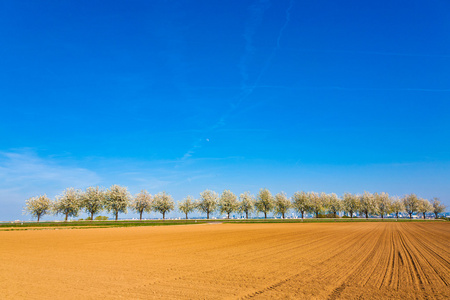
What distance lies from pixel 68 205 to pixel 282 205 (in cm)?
8515

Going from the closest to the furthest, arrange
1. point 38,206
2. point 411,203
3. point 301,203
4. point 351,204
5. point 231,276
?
point 231,276 → point 38,206 → point 301,203 → point 351,204 → point 411,203

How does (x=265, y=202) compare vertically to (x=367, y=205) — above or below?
above

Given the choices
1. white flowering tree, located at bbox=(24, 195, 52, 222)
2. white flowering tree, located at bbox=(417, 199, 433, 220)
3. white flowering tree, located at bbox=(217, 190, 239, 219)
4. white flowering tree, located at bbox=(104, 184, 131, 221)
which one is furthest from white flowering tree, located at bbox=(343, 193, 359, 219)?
white flowering tree, located at bbox=(24, 195, 52, 222)

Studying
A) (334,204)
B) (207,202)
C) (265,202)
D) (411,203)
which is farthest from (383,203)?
(207,202)

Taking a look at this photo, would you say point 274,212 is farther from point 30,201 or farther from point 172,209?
point 30,201

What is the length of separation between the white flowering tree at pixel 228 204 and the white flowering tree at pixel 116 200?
129ft

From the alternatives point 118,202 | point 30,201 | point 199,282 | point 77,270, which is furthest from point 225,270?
point 30,201

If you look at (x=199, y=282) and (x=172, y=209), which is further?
A: (x=172, y=209)

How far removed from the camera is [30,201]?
9788 centimetres

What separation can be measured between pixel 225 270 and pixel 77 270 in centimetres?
673

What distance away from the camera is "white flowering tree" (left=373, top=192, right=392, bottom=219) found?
13348cm

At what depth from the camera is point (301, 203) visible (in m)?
126

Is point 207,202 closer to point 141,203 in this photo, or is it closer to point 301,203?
point 141,203

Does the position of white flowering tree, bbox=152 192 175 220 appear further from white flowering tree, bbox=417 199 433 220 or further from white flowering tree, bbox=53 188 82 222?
white flowering tree, bbox=417 199 433 220
